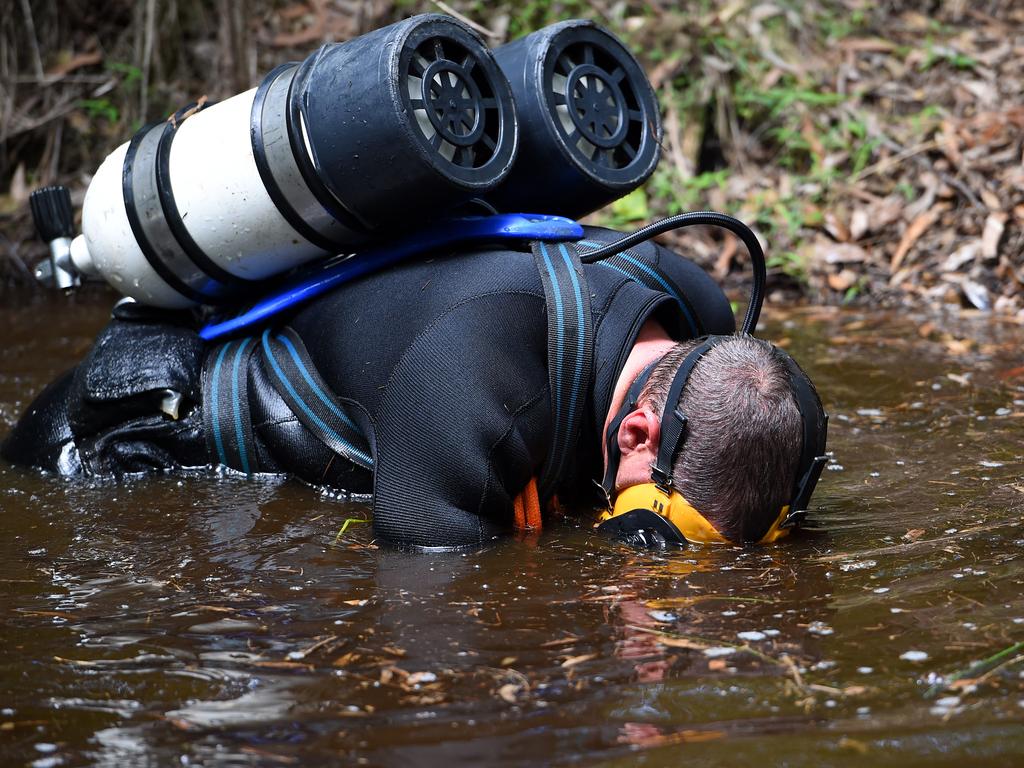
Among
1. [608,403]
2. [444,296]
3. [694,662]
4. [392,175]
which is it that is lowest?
[694,662]

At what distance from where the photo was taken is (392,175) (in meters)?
2.98

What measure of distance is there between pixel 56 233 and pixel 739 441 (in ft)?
7.55

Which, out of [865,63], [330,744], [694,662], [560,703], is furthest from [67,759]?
[865,63]

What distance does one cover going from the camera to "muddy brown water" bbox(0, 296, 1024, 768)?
1.94 metres

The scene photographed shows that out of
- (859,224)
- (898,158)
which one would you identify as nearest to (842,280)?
(859,224)

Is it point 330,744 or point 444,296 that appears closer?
point 330,744

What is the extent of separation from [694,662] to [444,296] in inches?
48.3

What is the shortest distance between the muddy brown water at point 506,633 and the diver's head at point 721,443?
0.32 feet

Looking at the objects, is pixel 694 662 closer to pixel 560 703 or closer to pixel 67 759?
pixel 560 703

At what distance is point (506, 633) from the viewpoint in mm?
2393

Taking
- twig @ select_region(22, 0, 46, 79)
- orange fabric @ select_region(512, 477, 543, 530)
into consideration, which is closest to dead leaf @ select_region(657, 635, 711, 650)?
orange fabric @ select_region(512, 477, 543, 530)

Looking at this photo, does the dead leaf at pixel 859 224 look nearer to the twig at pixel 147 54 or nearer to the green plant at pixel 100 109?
the twig at pixel 147 54

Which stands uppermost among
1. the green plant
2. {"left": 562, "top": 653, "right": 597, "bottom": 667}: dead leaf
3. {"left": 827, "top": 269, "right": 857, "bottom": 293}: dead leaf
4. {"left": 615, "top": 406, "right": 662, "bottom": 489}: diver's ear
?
the green plant

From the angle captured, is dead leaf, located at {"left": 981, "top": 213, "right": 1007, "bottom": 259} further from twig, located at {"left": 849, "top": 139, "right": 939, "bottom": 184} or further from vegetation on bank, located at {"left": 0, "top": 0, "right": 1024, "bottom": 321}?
twig, located at {"left": 849, "top": 139, "right": 939, "bottom": 184}
